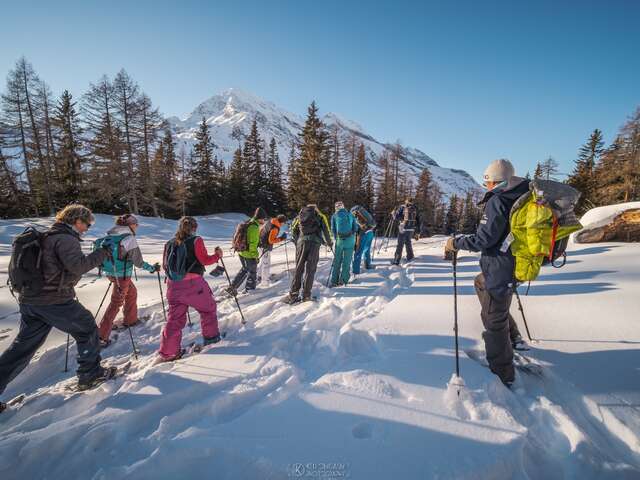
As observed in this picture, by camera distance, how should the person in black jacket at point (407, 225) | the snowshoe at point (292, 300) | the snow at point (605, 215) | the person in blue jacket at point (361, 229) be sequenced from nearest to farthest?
the snowshoe at point (292, 300) → the person in blue jacket at point (361, 229) → the person in black jacket at point (407, 225) → the snow at point (605, 215)

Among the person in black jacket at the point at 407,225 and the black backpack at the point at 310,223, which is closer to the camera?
the black backpack at the point at 310,223

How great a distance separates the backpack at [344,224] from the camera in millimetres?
6414

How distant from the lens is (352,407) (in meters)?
2.32

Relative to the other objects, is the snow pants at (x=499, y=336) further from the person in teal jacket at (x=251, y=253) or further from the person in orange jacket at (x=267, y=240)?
the person in orange jacket at (x=267, y=240)

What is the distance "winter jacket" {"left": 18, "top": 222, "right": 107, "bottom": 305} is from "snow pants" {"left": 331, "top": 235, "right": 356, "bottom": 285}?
4652 millimetres

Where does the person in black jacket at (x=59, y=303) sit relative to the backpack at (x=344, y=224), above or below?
below

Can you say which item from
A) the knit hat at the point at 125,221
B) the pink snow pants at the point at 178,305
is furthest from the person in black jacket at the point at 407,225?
the knit hat at the point at 125,221

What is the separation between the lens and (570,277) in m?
5.68

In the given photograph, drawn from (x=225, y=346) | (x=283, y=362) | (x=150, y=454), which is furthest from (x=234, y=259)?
(x=150, y=454)

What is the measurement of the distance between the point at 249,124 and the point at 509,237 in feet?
522

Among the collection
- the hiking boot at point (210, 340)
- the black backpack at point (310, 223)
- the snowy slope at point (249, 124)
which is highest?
the snowy slope at point (249, 124)

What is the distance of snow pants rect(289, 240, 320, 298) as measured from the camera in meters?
5.53

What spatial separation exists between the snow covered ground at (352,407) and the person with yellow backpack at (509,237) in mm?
474

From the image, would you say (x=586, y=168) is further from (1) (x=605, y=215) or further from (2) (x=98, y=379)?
(2) (x=98, y=379)
